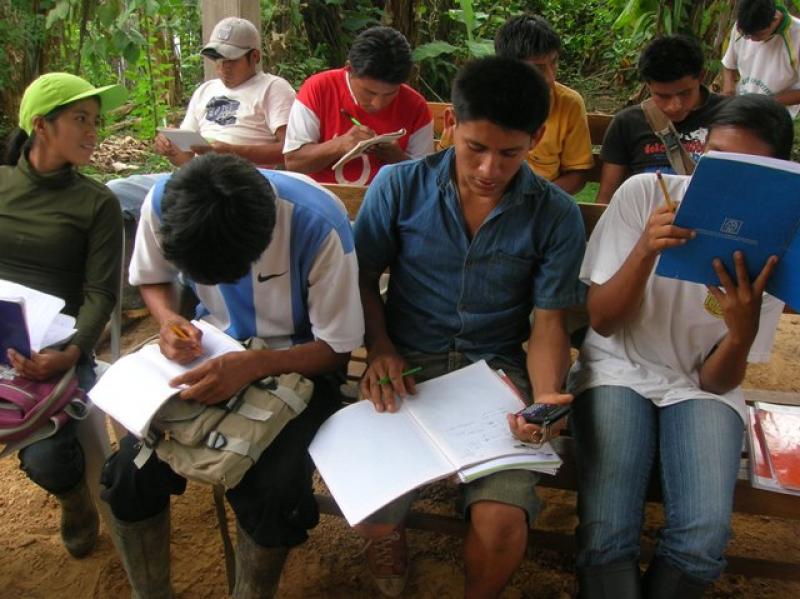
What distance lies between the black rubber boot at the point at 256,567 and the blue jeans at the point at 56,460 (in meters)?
0.61

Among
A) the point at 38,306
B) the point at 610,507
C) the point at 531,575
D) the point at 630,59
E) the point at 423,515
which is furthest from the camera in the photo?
the point at 630,59

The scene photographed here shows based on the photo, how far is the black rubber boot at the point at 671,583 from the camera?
1804mm

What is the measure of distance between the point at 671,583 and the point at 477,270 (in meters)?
1.07

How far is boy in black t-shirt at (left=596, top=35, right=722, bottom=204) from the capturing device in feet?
9.60

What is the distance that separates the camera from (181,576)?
241cm

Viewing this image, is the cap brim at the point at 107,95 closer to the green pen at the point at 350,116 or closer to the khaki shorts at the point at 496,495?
the green pen at the point at 350,116

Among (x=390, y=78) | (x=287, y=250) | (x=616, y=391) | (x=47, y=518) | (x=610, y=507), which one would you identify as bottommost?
(x=47, y=518)

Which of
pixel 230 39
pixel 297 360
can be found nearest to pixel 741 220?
pixel 297 360

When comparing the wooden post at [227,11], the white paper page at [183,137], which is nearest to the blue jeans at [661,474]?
the white paper page at [183,137]

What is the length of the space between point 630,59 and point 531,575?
7.34 m

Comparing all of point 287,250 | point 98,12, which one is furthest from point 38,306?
point 98,12

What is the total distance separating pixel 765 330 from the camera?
2152 mm

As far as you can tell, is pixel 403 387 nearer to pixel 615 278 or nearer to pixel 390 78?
pixel 615 278

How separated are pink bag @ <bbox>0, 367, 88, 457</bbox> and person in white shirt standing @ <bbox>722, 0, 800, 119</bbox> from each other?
14.4 feet
